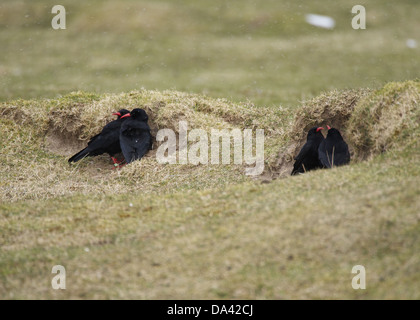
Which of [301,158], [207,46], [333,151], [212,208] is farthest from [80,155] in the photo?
[207,46]

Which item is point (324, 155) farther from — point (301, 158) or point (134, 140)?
point (134, 140)

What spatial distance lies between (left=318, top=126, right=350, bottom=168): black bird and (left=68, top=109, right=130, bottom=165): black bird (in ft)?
15.4

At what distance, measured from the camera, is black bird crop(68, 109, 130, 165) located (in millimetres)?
12508

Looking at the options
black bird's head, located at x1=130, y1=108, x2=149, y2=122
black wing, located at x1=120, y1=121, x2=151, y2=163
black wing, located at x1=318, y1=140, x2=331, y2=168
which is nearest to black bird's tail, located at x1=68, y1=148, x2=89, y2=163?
black wing, located at x1=120, y1=121, x2=151, y2=163

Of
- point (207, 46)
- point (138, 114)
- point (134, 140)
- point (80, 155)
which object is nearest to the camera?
point (134, 140)

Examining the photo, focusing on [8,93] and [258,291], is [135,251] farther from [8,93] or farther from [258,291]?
[8,93]

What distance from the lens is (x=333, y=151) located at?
34.1 feet

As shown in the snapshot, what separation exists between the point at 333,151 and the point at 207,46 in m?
23.6

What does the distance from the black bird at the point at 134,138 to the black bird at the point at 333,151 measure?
13.1 ft

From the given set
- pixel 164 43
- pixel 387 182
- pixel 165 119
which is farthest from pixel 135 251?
pixel 164 43

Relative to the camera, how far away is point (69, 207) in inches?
356

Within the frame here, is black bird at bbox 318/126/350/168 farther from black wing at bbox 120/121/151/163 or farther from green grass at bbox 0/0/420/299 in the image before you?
black wing at bbox 120/121/151/163

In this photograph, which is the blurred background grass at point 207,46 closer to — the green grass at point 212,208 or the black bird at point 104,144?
the green grass at point 212,208

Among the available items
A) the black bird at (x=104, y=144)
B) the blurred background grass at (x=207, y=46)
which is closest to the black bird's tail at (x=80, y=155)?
the black bird at (x=104, y=144)
